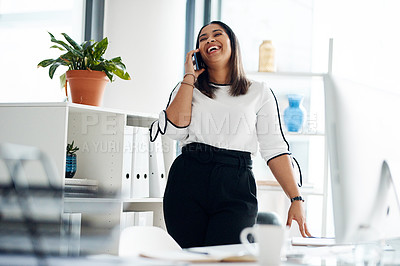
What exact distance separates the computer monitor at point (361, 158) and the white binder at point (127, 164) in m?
1.86

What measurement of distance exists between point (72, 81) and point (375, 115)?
1969mm

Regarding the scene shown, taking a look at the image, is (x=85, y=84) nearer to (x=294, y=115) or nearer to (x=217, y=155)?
(x=217, y=155)

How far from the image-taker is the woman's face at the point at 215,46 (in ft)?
7.76

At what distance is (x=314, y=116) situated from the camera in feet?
12.9

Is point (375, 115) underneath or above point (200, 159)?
above

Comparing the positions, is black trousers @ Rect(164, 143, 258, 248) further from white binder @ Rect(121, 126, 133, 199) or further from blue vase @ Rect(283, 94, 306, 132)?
blue vase @ Rect(283, 94, 306, 132)

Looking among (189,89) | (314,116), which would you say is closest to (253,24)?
(314,116)

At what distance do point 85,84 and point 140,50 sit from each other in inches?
32.7

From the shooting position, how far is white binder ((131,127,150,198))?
3.07 meters

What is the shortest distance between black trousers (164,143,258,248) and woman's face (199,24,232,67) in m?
0.40

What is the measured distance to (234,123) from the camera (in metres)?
2.23

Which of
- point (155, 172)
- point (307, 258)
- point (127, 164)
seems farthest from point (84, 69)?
point (307, 258)

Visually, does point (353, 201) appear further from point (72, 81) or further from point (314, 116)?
point (314, 116)

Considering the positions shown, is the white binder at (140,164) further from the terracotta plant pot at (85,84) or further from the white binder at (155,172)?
the terracotta plant pot at (85,84)
